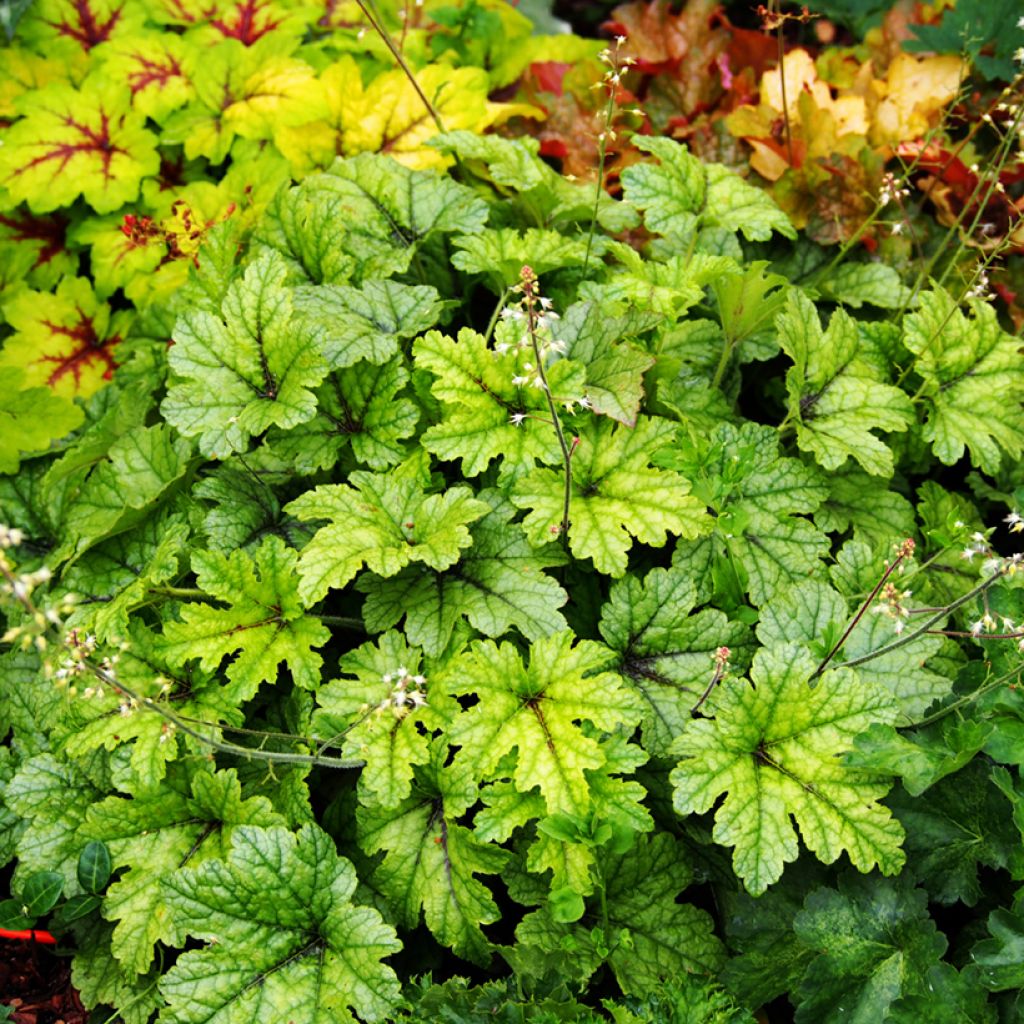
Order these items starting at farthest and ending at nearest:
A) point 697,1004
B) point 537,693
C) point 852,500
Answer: point 852,500
point 537,693
point 697,1004

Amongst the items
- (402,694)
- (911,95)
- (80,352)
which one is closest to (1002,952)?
(402,694)

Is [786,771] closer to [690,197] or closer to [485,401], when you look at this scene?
[485,401]

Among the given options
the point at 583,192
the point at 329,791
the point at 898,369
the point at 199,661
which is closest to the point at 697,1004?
the point at 329,791

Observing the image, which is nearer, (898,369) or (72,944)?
(72,944)

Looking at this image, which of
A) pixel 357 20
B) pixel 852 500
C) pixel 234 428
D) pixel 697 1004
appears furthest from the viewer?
pixel 357 20

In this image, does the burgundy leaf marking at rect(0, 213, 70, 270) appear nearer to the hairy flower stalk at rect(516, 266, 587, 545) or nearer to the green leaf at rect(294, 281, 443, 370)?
the green leaf at rect(294, 281, 443, 370)

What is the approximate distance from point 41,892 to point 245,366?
1.22 meters

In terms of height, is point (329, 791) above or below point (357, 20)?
below

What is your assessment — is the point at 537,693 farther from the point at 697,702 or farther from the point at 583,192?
the point at 583,192

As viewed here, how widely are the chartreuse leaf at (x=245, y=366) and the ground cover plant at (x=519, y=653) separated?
10mm

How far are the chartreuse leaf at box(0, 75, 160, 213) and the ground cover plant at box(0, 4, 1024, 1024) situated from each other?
0.61m

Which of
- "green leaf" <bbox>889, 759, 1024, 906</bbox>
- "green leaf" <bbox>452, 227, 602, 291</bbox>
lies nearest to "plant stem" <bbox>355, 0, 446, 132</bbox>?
"green leaf" <bbox>452, 227, 602, 291</bbox>

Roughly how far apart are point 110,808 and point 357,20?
2758mm

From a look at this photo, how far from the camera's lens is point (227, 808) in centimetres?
221
